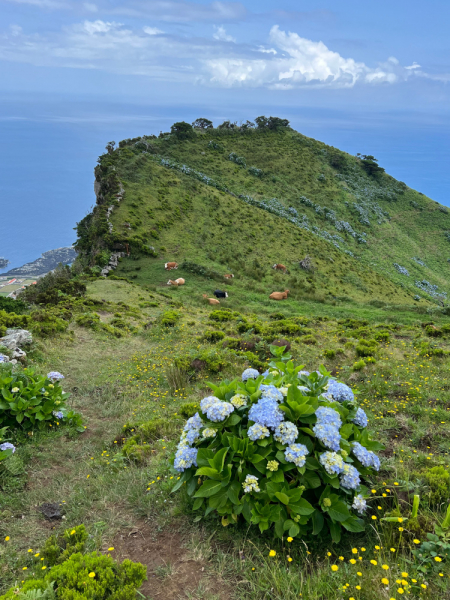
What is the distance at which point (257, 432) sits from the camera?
10.7 ft

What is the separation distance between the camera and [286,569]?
3.01 metres

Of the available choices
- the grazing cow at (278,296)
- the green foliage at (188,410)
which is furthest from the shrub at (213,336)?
the grazing cow at (278,296)

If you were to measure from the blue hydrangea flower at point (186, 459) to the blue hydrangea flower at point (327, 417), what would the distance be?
1355 mm

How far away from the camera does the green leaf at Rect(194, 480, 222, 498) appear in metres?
3.34

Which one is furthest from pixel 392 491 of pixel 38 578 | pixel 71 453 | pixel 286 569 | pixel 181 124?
pixel 181 124

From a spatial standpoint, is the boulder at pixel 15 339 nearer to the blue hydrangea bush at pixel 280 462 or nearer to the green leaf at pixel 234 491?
the blue hydrangea bush at pixel 280 462

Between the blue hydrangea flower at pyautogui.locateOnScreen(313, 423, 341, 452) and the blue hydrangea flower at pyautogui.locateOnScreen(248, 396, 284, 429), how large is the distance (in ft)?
1.18

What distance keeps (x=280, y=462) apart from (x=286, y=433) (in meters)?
0.33

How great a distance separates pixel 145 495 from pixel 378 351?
8286mm

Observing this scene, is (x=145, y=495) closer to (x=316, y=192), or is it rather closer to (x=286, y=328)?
(x=286, y=328)

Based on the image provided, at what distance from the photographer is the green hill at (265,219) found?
95.3 ft

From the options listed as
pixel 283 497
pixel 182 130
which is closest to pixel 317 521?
pixel 283 497

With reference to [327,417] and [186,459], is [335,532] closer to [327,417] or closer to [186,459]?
[327,417]

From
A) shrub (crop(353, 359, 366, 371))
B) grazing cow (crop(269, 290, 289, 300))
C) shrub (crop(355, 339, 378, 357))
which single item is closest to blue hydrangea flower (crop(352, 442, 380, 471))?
shrub (crop(353, 359, 366, 371))
